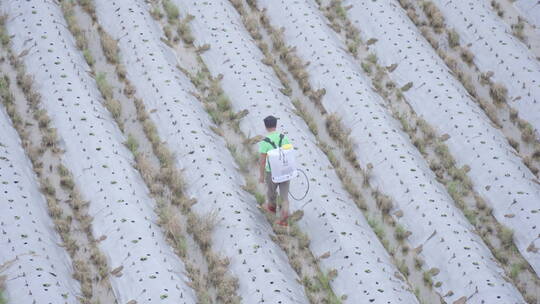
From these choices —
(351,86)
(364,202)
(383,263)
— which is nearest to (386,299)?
(383,263)

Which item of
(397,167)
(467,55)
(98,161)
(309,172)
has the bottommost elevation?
(397,167)

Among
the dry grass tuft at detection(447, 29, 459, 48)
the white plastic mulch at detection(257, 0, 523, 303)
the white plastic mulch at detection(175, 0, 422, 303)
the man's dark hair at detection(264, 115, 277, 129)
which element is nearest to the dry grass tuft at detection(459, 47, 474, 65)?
the dry grass tuft at detection(447, 29, 459, 48)

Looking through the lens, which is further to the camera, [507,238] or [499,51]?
[499,51]

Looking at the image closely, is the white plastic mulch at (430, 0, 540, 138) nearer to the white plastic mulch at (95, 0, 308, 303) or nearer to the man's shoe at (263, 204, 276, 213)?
the man's shoe at (263, 204, 276, 213)

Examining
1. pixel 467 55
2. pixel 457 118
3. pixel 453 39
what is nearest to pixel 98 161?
pixel 457 118

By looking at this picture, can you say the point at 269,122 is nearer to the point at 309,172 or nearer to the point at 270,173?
the point at 270,173

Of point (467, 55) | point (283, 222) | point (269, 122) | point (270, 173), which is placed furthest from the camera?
point (467, 55)

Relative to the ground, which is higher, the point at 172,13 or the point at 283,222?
the point at 172,13

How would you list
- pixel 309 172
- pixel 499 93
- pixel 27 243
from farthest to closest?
pixel 499 93
pixel 309 172
pixel 27 243

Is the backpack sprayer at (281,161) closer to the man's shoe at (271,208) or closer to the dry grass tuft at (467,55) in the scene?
the man's shoe at (271,208)
